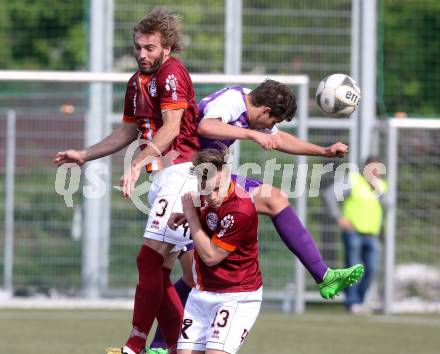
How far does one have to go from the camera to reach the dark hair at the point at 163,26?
7.58 m

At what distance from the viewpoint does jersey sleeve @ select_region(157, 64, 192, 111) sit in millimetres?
7574

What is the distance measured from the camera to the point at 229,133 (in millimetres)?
7363

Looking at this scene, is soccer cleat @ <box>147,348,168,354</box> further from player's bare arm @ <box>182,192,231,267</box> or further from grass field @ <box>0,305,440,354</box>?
grass field @ <box>0,305,440,354</box>

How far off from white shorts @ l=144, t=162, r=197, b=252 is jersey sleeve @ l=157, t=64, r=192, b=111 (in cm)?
44

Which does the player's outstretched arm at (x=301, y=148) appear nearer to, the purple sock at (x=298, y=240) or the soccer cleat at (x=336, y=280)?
the purple sock at (x=298, y=240)

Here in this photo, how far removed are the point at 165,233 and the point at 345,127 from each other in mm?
7540

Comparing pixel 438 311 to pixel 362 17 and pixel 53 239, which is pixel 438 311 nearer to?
pixel 362 17

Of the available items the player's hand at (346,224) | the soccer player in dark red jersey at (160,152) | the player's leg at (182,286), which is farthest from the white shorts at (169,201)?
the player's hand at (346,224)

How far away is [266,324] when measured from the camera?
487 inches

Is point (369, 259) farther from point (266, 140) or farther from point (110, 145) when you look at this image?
point (266, 140)

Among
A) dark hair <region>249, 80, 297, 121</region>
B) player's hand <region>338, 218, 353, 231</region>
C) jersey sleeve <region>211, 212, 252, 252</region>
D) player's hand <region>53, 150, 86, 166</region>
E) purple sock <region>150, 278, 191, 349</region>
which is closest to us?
jersey sleeve <region>211, 212, 252, 252</region>

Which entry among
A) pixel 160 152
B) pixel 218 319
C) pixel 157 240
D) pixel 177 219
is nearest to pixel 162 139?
pixel 160 152

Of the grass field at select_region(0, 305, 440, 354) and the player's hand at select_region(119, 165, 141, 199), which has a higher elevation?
the player's hand at select_region(119, 165, 141, 199)

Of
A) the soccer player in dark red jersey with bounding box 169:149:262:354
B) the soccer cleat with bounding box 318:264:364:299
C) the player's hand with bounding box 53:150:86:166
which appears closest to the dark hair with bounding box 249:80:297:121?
the soccer player in dark red jersey with bounding box 169:149:262:354
